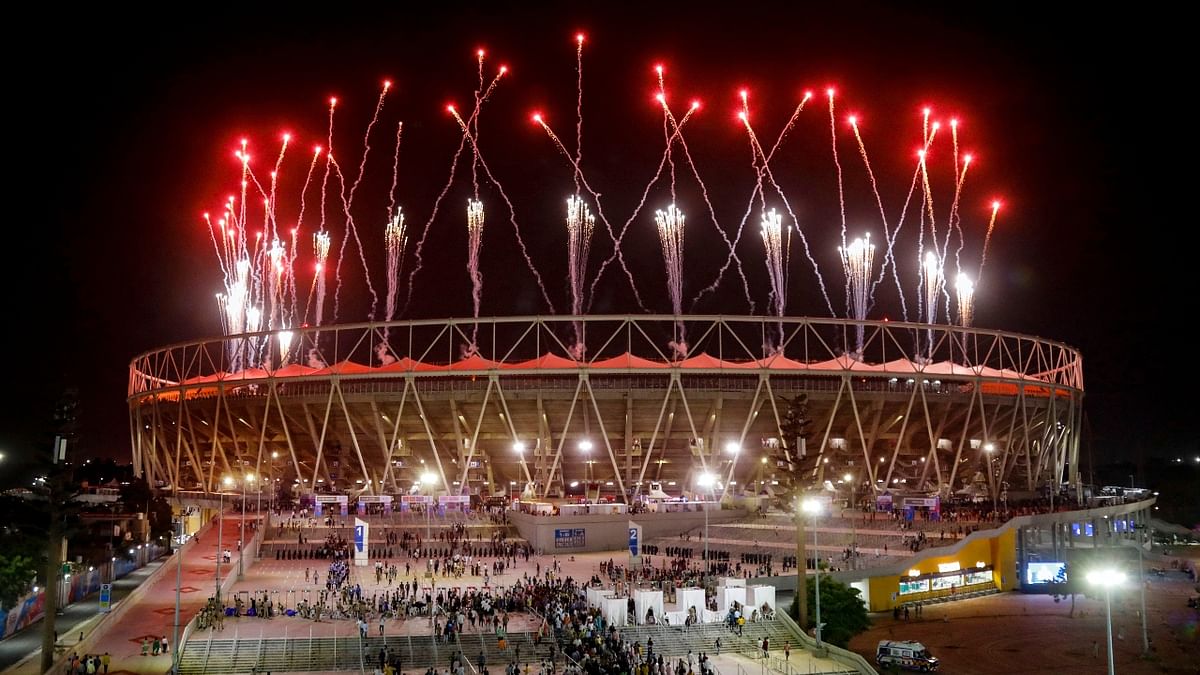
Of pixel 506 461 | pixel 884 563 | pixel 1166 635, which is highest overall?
pixel 506 461

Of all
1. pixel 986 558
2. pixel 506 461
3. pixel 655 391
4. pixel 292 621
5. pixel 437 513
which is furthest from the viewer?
pixel 506 461

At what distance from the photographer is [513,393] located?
212 feet

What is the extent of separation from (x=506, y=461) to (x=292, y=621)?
4020 centimetres

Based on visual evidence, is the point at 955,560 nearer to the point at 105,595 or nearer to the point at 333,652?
the point at 333,652

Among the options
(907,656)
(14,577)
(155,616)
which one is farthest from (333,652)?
(14,577)

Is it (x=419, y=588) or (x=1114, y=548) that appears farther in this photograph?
(x=1114, y=548)

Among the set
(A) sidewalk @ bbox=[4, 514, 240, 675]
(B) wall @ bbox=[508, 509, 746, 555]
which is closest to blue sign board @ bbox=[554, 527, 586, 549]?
(B) wall @ bbox=[508, 509, 746, 555]

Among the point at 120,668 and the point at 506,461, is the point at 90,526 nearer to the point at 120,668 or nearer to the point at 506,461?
the point at 506,461

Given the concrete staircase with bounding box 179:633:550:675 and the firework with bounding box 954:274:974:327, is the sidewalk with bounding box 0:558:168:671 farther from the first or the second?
the firework with bounding box 954:274:974:327

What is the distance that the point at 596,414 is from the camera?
64625 mm

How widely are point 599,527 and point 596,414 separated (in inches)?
423

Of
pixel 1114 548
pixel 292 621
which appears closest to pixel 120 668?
pixel 292 621

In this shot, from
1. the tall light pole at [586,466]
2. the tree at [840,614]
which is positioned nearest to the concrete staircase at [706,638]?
Result: the tree at [840,614]

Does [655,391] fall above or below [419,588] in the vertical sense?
above
